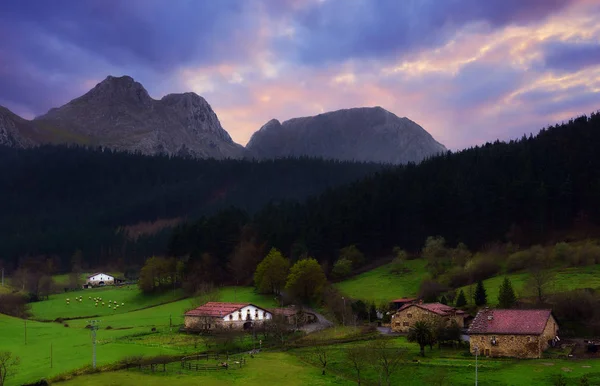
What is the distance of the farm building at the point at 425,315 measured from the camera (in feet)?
232

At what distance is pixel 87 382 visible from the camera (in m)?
52.7

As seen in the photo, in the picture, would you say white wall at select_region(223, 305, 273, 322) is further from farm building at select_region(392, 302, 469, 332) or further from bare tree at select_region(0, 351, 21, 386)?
bare tree at select_region(0, 351, 21, 386)

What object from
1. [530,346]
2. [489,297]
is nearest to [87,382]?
[530,346]

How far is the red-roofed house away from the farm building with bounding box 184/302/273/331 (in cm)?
3530

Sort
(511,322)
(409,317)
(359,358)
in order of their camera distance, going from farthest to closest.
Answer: (409,317) < (511,322) < (359,358)

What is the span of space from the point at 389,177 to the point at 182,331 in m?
86.3

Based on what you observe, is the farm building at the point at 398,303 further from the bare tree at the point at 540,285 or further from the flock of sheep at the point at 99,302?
the flock of sheep at the point at 99,302

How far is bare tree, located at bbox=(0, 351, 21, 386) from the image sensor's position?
54.1 metres

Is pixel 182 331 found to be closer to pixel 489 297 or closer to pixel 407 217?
pixel 489 297

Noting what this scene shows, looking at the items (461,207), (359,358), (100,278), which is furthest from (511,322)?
(100,278)

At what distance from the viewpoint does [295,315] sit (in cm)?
8675

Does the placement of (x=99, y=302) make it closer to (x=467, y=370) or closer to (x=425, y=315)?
(x=425, y=315)

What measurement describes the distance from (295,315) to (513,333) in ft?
123

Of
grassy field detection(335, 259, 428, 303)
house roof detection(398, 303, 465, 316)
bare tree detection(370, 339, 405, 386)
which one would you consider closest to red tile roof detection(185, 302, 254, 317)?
grassy field detection(335, 259, 428, 303)
